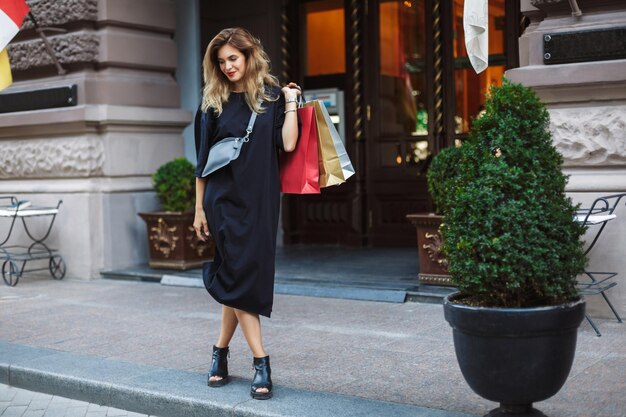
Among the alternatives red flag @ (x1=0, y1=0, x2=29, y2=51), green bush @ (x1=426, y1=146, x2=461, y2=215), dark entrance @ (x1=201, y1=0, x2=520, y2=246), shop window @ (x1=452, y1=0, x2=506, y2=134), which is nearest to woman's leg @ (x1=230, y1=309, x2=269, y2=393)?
green bush @ (x1=426, y1=146, x2=461, y2=215)

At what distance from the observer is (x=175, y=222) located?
1003 cm

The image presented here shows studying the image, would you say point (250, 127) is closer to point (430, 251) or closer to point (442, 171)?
point (442, 171)

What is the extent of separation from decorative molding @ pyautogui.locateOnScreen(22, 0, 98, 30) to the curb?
4.89 metres

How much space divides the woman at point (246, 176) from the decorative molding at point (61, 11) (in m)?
5.57

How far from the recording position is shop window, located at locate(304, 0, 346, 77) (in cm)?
1223

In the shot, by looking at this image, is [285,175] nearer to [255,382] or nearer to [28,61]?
[255,382]

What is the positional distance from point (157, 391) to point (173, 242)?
493 centimetres

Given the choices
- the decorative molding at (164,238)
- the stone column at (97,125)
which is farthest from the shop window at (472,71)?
the decorative molding at (164,238)

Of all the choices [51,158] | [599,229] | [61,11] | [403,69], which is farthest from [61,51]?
[599,229]

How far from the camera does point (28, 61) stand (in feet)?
35.2

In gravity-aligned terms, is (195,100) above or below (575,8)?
below

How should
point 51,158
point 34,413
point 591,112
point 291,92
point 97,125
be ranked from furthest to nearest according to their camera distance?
point 51,158 → point 97,125 → point 591,112 → point 34,413 → point 291,92

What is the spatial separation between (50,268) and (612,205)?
6.56m

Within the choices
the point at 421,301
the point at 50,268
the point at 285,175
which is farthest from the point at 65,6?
the point at 285,175
